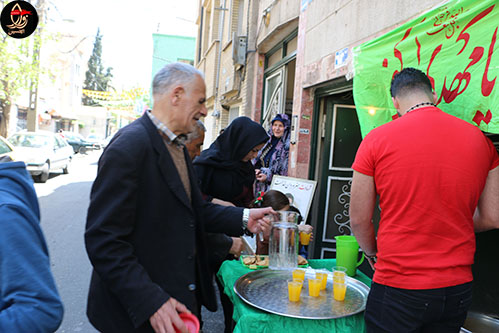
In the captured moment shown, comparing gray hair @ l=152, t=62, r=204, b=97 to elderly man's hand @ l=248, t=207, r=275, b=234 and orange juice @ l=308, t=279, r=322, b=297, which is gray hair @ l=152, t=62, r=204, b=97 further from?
orange juice @ l=308, t=279, r=322, b=297

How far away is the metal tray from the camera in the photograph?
Answer: 6.75ft

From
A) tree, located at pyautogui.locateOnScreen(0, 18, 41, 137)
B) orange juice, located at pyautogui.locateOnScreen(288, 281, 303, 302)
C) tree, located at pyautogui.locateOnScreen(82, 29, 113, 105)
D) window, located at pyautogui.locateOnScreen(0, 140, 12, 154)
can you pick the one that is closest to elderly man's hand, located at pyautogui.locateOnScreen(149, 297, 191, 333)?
orange juice, located at pyautogui.locateOnScreen(288, 281, 303, 302)

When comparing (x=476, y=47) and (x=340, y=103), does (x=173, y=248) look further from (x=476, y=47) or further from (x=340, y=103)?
(x=340, y=103)

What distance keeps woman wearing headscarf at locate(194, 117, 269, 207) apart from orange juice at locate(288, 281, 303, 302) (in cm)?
143

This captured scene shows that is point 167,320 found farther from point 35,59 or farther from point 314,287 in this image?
point 35,59

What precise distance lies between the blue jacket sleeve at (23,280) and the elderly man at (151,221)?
1.36 feet

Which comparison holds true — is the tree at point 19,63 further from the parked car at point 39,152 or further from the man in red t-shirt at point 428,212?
the man in red t-shirt at point 428,212

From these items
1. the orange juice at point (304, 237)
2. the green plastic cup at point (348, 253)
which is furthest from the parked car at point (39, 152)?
the green plastic cup at point (348, 253)

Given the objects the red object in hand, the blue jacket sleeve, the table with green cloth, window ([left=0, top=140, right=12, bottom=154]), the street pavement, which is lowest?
the street pavement

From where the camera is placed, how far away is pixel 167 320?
1526 mm

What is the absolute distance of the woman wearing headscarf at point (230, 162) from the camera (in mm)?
3430

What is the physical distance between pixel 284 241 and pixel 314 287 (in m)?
0.36

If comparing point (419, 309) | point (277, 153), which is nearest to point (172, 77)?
point (419, 309)

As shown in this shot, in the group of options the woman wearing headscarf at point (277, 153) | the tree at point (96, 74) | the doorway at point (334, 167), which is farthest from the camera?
the tree at point (96, 74)
